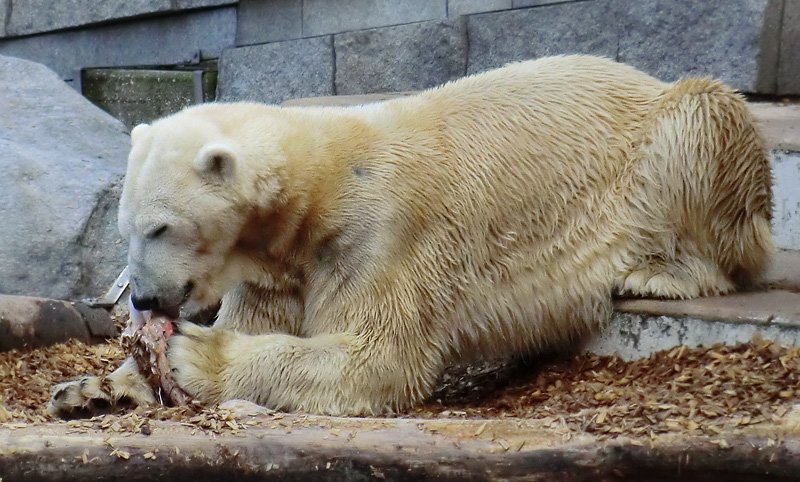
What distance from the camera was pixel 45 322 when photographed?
4453 millimetres

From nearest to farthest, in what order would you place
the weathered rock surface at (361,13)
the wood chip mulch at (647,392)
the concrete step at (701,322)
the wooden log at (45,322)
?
1. the wood chip mulch at (647,392)
2. the concrete step at (701,322)
3. the wooden log at (45,322)
4. the weathered rock surface at (361,13)

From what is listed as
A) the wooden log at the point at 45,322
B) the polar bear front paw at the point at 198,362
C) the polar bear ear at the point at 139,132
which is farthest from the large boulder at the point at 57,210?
the polar bear front paw at the point at 198,362

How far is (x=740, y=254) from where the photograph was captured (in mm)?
3820

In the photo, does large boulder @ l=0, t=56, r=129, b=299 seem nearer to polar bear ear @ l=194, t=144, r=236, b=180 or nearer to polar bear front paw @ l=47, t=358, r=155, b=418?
polar bear front paw @ l=47, t=358, r=155, b=418

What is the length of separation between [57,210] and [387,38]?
8.41ft

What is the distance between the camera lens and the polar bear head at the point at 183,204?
3244 mm

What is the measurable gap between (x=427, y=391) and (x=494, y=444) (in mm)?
944

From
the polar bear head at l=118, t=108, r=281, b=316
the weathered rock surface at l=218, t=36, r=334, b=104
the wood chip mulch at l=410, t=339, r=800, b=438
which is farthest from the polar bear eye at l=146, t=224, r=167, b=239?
the weathered rock surface at l=218, t=36, r=334, b=104

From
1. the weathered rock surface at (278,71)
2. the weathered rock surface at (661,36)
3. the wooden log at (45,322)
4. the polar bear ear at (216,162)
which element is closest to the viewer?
the polar bear ear at (216,162)

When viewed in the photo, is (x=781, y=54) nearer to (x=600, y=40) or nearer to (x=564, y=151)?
(x=600, y=40)

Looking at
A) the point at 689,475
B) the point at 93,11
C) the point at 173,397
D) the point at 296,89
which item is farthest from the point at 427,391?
the point at 93,11

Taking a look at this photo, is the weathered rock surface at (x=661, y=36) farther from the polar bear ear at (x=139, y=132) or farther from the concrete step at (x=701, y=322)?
the polar bear ear at (x=139, y=132)

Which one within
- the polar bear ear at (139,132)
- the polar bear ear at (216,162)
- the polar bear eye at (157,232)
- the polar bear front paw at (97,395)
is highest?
the polar bear ear at (139,132)

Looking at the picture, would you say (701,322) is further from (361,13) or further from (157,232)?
(361,13)
